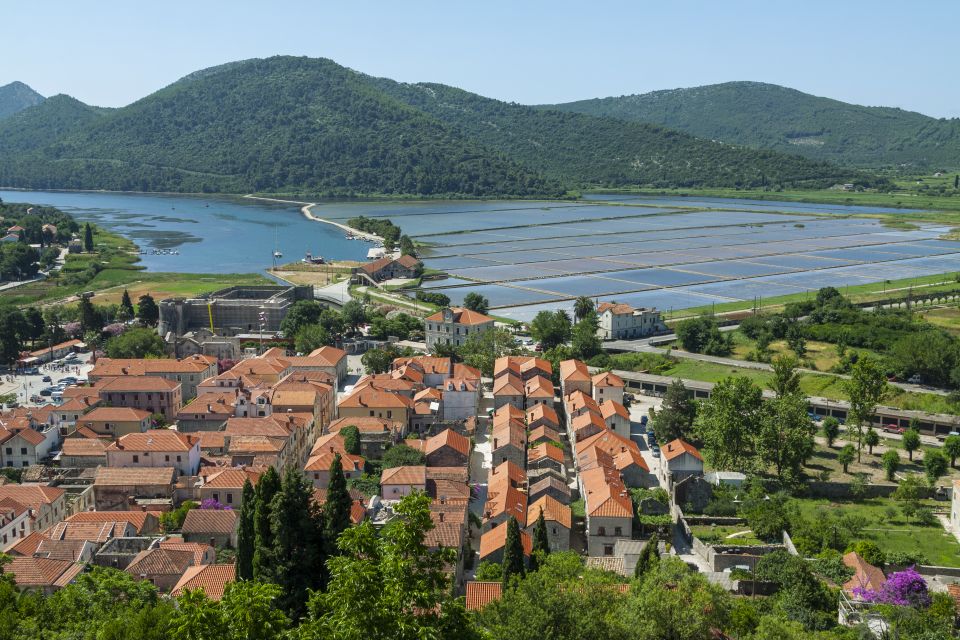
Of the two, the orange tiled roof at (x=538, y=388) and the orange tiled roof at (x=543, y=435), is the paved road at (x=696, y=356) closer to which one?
the orange tiled roof at (x=538, y=388)

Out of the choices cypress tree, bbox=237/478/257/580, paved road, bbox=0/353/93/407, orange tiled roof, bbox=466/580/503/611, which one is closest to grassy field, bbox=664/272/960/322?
paved road, bbox=0/353/93/407

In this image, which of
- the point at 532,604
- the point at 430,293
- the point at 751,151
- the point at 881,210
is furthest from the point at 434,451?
the point at 751,151

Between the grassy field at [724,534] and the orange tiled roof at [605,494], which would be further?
the grassy field at [724,534]

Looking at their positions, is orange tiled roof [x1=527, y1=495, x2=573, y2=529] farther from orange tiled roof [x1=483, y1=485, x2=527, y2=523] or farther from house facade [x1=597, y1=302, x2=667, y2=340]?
house facade [x1=597, y1=302, x2=667, y2=340]

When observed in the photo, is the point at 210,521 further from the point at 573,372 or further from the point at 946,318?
the point at 946,318

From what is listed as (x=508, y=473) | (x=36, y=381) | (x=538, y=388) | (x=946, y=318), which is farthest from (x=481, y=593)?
(x=946, y=318)

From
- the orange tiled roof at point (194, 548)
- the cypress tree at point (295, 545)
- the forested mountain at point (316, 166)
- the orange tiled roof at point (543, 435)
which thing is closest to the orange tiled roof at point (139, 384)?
the orange tiled roof at point (194, 548)

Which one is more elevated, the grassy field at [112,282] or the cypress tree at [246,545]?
the cypress tree at [246,545]
